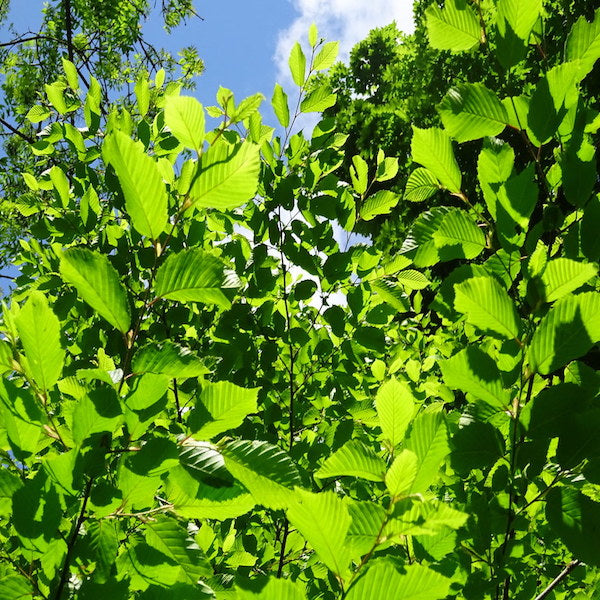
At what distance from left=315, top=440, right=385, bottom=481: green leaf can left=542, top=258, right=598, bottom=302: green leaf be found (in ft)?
1.26

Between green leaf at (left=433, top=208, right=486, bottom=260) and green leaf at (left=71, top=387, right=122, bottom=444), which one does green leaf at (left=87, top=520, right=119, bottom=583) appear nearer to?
green leaf at (left=71, top=387, right=122, bottom=444)

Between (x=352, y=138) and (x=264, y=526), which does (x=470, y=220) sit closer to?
(x=264, y=526)

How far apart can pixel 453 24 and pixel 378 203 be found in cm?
80

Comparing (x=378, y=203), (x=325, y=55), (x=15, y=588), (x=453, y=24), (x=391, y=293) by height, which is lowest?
(x=15, y=588)

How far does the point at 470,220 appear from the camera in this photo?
0.97m

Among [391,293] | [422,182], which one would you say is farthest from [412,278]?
[422,182]

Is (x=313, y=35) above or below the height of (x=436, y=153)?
above

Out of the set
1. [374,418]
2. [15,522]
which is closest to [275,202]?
[374,418]

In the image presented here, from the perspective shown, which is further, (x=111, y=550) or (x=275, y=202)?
(x=275, y=202)

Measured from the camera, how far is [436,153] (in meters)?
0.97

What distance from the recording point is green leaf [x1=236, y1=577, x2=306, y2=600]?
49cm

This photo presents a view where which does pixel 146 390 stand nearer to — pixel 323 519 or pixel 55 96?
pixel 323 519

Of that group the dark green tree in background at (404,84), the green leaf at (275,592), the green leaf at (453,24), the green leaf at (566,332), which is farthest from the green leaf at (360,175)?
the dark green tree in background at (404,84)

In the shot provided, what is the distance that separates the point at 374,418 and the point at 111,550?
101cm
